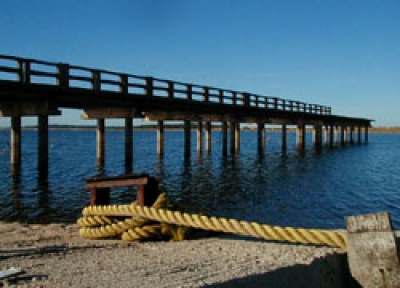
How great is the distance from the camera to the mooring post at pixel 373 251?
3.72 metres

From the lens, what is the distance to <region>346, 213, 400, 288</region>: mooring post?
3717mm

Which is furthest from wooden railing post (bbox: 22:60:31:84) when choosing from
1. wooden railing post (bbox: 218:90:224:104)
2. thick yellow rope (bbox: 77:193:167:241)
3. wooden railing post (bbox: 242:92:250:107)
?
wooden railing post (bbox: 242:92:250:107)

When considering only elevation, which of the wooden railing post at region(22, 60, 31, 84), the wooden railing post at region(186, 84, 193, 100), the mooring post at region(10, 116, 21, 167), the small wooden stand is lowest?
the small wooden stand

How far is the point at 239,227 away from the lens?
498cm

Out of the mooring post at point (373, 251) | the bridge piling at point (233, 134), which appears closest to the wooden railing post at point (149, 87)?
the bridge piling at point (233, 134)

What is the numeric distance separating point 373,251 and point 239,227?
1639 mm

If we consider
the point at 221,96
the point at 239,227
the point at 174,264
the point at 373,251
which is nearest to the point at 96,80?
the point at 221,96

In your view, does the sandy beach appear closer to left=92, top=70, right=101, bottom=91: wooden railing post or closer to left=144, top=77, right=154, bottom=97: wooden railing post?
left=92, top=70, right=101, bottom=91: wooden railing post

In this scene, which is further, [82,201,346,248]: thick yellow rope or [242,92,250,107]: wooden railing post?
[242,92,250,107]: wooden railing post

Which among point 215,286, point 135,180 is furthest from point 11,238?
point 215,286

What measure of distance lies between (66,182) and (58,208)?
6246 millimetres

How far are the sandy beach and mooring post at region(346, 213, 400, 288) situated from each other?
1.34 feet

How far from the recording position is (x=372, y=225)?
12.5 feet

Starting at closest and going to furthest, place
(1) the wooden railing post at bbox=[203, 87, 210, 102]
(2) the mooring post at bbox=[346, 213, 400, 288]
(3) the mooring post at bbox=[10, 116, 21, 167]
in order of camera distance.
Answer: (2) the mooring post at bbox=[346, 213, 400, 288]
(3) the mooring post at bbox=[10, 116, 21, 167]
(1) the wooden railing post at bbox=[203, 87, 210, 102]
